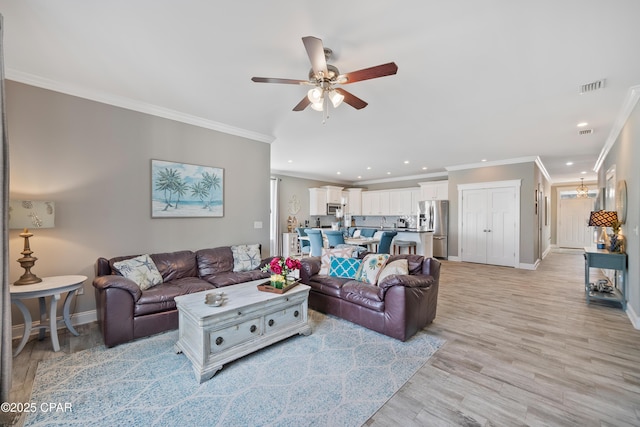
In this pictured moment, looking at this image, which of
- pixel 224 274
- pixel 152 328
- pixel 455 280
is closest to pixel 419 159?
pixel 455 280

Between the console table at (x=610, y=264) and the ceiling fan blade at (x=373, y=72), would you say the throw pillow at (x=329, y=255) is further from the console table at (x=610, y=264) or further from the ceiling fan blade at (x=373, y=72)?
the console table at (x=610, y=264)

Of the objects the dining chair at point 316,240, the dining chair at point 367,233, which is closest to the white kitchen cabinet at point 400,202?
the dining chair at point 367,233

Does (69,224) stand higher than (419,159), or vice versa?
(419,159)

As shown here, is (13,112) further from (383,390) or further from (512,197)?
Result: (512,197)

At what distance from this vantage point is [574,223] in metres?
10.3

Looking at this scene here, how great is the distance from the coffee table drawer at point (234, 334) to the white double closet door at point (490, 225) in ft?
22.0

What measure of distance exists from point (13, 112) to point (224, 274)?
2.79 meters

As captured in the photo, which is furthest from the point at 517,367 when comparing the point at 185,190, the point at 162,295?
the point at 185,190

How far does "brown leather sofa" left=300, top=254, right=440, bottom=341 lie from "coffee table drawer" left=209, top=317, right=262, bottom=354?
1.10m

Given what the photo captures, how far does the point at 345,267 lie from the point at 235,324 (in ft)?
5.40

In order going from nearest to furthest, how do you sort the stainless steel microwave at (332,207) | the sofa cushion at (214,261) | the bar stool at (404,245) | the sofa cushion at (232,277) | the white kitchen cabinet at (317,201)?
the sofa cushion at (232,277), the sofa cushion at (214,261), the bar stool at (404,245), the white kitchen cabinet at (317,201), the stainless steel microwave at (332,207)

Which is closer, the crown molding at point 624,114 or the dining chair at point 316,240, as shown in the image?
the crown molding at point 624,114

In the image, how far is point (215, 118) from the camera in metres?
3.93

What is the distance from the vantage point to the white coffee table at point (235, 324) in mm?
2125
